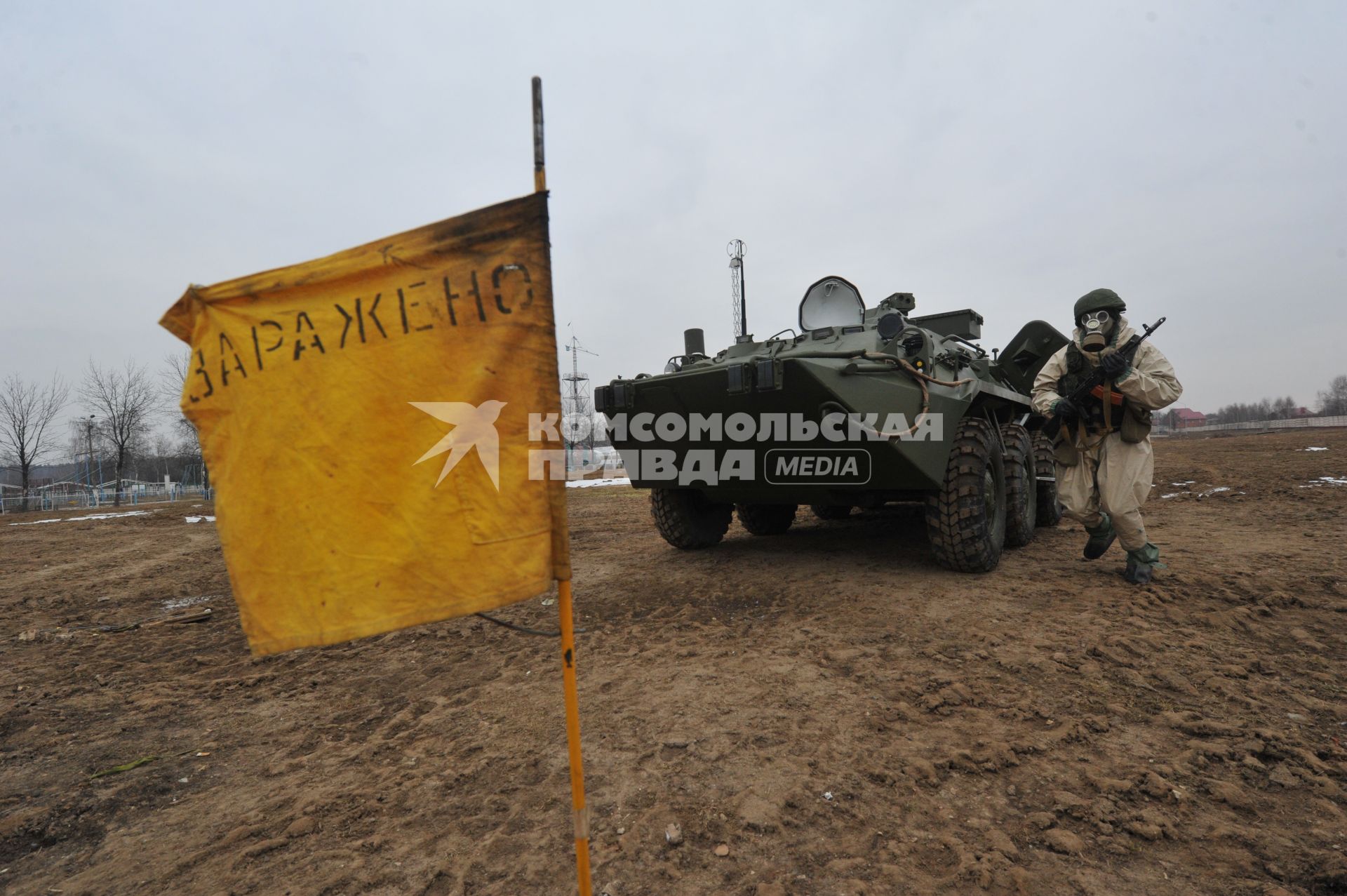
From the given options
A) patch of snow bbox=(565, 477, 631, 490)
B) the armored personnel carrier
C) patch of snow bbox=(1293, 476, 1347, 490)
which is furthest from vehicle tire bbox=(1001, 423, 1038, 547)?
patch of snow bbox=(565, 477, 631, 490)

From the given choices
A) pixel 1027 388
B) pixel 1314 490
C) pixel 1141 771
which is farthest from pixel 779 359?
pixel 1314 490

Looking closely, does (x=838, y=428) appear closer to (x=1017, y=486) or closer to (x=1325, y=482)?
(x=1017, y=486)

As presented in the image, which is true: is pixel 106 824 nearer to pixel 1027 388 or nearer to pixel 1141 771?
pixel 1141 771

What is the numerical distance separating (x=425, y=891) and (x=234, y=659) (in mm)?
2894

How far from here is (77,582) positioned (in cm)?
676

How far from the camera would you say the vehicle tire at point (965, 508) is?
447 centimetres

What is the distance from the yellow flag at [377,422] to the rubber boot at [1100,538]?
4.43 m

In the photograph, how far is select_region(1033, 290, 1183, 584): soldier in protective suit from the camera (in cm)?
420

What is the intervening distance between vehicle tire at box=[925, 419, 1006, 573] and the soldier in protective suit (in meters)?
0.49

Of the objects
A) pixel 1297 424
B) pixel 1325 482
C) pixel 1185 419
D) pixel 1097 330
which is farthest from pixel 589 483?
pixel 1185 419

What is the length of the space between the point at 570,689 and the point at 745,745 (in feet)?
3.37

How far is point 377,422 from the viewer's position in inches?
60.0

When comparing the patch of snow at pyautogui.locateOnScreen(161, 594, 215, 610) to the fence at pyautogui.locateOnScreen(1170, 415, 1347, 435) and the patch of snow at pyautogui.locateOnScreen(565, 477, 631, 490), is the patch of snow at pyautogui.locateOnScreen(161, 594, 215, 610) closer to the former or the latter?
the patch of snow at pyautogui.locateOnScreen(565, 477, 631, 490)

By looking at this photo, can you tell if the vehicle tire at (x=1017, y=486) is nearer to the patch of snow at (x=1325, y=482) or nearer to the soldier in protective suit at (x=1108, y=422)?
the soldier in protective suit at (x=1108, y=422)
